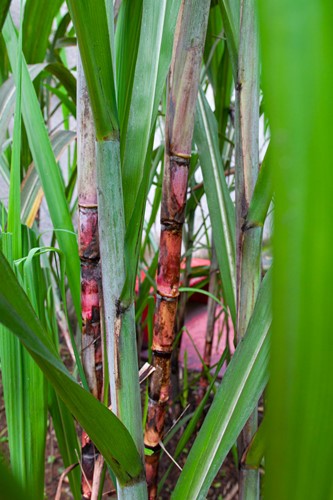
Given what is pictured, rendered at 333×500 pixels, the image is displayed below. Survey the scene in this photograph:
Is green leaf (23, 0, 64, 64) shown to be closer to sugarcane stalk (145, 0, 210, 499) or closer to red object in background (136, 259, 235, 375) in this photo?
sugarcane stalk (145, 0, 210, 499)

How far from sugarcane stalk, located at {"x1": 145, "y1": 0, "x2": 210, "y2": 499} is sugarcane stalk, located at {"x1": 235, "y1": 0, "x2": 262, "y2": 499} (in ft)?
0.10

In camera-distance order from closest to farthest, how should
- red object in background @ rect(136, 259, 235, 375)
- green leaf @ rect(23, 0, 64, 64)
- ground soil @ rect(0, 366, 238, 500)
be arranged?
green leaf @ rect(23, 0, 64, 64)
ground soil @ rect(0, 366, 238, 500)
red object in background @ rect(136, 259, 235, 375)

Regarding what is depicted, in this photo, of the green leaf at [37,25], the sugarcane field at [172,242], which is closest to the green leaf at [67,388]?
the sugarcane field at [172,242]

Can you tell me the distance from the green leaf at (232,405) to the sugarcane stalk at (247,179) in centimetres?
6

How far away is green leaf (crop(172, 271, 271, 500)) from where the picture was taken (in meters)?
0.26

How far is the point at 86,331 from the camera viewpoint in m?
0.37

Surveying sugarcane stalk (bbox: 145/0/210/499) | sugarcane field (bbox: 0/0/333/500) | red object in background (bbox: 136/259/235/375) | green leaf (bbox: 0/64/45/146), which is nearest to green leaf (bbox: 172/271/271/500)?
sugarcane field (bbox: 0/0/333/500)

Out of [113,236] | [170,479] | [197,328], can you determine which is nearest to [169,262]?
[113,236]

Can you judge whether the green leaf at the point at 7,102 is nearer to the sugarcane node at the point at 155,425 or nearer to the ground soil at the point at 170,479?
the sugarcane node at the point at 155,425

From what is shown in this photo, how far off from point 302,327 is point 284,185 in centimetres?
3

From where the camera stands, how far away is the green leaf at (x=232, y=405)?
0.86 feet

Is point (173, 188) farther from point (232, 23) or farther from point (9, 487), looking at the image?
point (9, 487)

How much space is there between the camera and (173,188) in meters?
0.34

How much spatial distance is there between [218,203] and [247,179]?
79 millimetres
